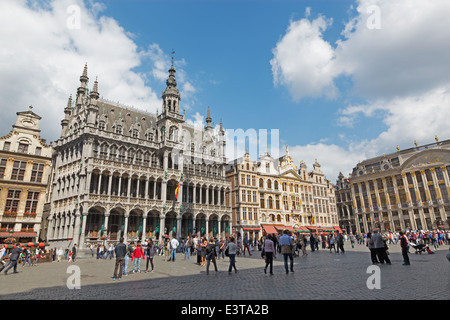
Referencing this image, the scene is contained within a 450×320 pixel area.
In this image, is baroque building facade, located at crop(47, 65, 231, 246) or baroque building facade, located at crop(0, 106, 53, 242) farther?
baroque building facade, located at crop(0, 106, 53, 242)

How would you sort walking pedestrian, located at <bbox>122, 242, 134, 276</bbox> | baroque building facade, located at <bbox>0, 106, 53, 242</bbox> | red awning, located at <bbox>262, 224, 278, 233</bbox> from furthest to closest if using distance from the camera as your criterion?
red awning, located at <bbox>262, 224, 278, 233</bbox> → baroque building facade, located at <bbox>0, 106, 53, 242</bbox> → walking pedestrian, located at <bbox>122, 242, 134, 276</bbox>

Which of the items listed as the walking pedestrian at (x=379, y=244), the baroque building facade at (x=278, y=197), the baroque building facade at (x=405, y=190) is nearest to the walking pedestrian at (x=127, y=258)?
the walking pedestrian at (x=379, y=244)

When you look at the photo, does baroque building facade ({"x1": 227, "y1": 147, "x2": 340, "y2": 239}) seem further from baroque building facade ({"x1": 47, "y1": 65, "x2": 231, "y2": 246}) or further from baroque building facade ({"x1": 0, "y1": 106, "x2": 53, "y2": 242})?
baroque building facade ({"x1": 0, "y1": 106, "x2": 53, "y2": 242})

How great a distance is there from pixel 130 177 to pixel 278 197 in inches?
1296

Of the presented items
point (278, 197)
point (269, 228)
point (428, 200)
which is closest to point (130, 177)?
point (269, 228)

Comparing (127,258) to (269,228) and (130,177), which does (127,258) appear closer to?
(130,177)

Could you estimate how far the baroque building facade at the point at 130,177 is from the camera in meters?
37.2

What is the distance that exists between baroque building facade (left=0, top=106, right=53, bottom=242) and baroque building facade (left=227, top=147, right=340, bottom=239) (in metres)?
32.6

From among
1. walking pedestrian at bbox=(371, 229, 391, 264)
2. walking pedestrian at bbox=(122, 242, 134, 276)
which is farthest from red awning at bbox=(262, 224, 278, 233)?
walking pedestrian at bbox=(122, 242, 134, 276)

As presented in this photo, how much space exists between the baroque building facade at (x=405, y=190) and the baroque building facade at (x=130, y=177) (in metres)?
39.6

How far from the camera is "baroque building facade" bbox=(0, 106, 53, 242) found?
3844 cm

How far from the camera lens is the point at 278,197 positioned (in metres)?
60.3
